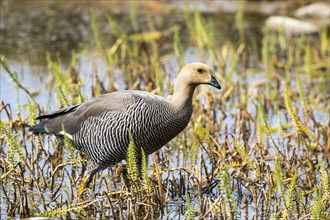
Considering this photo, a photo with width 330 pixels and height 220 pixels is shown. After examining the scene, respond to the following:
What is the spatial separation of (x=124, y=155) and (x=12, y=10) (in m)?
9.54

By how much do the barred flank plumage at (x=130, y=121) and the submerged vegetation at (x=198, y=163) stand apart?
0.17m

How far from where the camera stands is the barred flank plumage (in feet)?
24.7

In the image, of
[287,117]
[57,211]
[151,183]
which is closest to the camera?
[57,211]

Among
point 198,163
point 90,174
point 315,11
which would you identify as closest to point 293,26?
point 315,11

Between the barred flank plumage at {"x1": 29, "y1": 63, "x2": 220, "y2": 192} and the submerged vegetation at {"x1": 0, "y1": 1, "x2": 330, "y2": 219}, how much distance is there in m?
0.17

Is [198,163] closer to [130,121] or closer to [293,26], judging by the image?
[130,121]

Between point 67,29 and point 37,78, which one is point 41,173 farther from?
point 67,29

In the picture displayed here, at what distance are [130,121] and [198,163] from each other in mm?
1883

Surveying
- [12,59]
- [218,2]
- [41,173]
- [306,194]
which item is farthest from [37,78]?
[218,2]

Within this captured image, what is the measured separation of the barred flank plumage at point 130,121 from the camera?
297 inches

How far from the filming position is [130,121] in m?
7.53

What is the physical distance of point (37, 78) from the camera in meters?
12.2

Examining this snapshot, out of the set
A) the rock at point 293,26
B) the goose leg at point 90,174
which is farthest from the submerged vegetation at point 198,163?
the rock at point 293,26

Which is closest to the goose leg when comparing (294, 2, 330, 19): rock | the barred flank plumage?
the barred flank plumage
